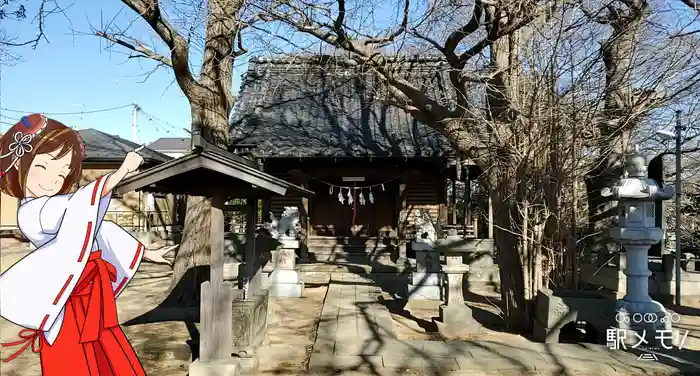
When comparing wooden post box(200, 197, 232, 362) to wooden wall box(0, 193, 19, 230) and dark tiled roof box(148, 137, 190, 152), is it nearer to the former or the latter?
wooden wall box(0, 193, 19, 230)

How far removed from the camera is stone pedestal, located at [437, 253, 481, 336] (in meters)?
7.79

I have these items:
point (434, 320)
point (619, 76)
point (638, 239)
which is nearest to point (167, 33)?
point (434, 320)

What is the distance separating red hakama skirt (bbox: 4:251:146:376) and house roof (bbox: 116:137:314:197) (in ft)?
2.66

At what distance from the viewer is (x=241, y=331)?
5.44 metres

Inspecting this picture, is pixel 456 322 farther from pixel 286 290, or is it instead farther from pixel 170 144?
pixel 170 144

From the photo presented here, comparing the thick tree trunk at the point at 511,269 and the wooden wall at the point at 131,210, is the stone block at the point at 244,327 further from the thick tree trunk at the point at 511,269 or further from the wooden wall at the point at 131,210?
the wooden wall at the point at 131,210

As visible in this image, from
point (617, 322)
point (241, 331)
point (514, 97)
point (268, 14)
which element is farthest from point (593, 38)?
point (241, 331)

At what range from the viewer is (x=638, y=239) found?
674cm

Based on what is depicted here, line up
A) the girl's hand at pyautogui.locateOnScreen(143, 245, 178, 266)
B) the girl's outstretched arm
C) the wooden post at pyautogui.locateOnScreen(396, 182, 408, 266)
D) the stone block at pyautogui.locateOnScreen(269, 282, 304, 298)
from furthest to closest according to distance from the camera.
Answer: the wooden post at pyautogui.locateOnScreen(396, 182, 408, 266) → the stone block at pyautogui.locateOnScreen(269, 282, 304, 298) → the girl's hand at pyautogui.locateOnScreen(143, 245, 178, 266) → the girl's outstretched arm

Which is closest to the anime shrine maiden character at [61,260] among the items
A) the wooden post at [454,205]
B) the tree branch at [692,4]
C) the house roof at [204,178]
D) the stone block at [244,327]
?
the house roof at [204,178]

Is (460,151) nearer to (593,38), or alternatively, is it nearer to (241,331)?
(593,38)

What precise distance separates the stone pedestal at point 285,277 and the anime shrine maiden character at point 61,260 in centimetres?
656

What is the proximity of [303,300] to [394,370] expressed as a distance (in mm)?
5168

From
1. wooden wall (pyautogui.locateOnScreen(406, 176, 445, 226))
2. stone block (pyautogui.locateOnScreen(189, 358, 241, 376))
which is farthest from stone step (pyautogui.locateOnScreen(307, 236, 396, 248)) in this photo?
stone block (pyautogui.locateOnScreen(189, 358, 241, 376))
